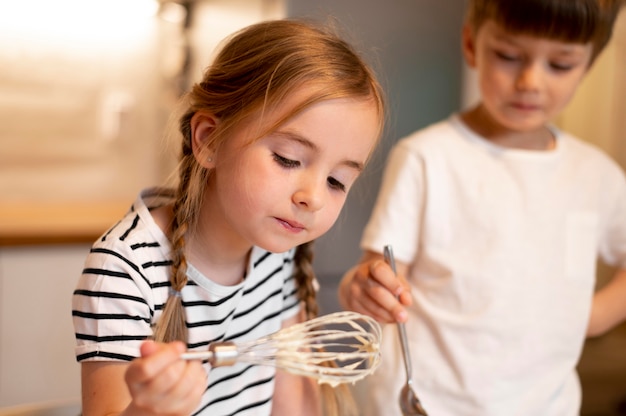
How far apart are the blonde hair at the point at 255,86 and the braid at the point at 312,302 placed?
0.58 ft

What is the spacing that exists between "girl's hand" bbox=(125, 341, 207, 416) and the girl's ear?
9.0 inches

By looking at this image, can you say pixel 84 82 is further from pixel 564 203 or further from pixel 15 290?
pixel 564 203

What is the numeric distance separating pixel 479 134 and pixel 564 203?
0.50 ft

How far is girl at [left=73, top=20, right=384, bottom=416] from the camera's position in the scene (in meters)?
0.65

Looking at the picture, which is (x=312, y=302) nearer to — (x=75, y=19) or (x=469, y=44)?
(x=469, y=44)

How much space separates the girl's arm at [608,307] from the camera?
3.55ft

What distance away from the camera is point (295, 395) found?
0.89 metres

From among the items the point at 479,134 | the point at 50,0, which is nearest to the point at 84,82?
the point at 50,0

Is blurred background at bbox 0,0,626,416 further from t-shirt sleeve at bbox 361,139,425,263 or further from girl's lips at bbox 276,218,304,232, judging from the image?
girl's lips at bbox 276,218,304,232

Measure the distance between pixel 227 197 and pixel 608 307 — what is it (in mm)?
672

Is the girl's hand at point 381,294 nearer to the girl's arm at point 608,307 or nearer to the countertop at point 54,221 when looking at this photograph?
the girl's arm at point 608,307

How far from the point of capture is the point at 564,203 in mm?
1057

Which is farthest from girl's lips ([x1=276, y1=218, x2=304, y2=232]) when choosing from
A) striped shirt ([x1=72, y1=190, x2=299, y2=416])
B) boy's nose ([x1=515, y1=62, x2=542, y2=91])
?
boy's nose ([x1=515, y1=62, x2=542, y2=91])

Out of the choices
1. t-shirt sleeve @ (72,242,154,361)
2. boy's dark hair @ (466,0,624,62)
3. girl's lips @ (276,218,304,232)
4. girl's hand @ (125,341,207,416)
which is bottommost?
t-shirt sleeve @ (72,242,154,361)
